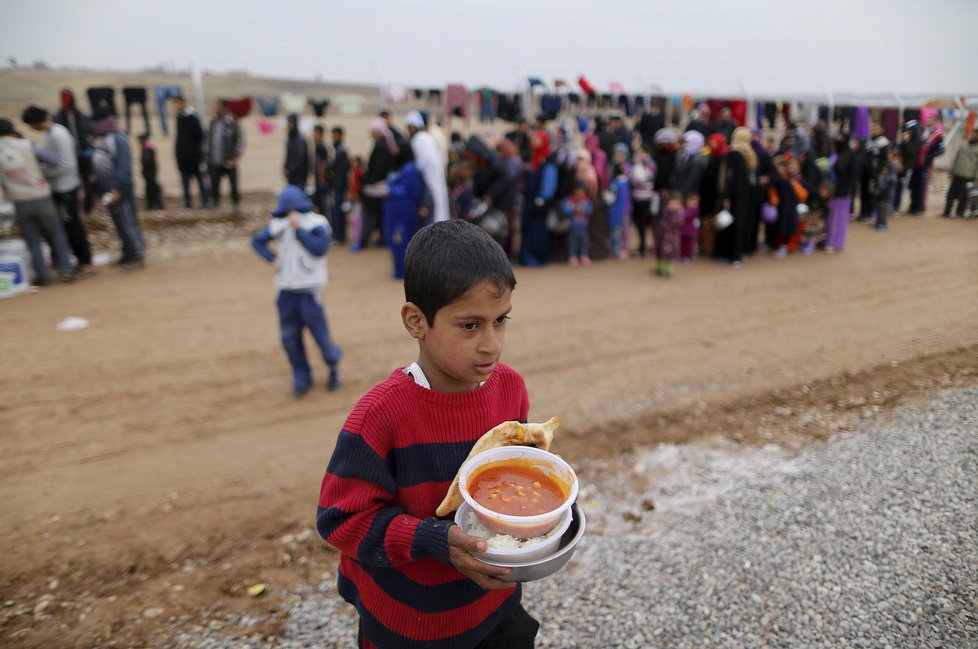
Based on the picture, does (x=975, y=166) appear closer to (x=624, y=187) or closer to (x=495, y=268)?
(x=624, y=187)

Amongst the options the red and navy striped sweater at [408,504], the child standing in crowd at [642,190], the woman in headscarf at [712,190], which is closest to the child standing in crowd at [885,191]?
the woman in headscarf at [712,190]

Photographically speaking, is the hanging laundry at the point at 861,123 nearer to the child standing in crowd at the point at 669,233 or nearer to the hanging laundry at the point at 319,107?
the child standing in crowd at the point at 669,233

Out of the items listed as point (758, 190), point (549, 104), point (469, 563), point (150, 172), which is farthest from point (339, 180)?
point (469, 563)

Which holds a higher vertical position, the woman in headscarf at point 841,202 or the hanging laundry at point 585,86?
the hanging laundry at point 585,86

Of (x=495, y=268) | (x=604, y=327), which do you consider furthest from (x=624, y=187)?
(x=495, y=268)

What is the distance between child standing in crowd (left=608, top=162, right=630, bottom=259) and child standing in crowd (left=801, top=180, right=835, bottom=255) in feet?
10.5

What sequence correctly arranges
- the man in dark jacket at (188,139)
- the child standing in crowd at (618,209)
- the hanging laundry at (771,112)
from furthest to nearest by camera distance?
the hanging laundry at (771,112) → the man in dark jacket at (188,139) → the child standing in crowd at (618,209)

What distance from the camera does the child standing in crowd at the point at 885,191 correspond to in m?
12.3

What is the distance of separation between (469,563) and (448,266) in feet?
2.29

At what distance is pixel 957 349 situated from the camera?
246 inches

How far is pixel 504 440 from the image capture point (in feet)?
5.15

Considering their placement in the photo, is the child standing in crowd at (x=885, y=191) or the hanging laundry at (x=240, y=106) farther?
the hanging laundry at (x=240, y=106)

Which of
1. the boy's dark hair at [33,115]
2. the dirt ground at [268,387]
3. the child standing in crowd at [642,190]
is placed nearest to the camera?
the dirt ground at [268,387]

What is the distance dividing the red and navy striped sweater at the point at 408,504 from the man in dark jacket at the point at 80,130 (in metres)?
11.6
